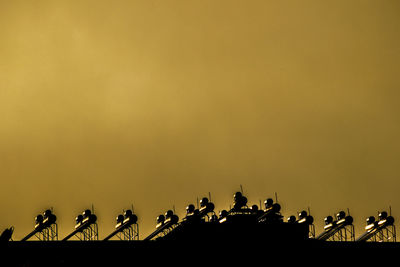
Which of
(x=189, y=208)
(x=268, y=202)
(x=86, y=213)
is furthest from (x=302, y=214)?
(x=86, y=213)

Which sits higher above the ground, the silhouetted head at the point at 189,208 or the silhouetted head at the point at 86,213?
the silhouetted head at the point at 189,208

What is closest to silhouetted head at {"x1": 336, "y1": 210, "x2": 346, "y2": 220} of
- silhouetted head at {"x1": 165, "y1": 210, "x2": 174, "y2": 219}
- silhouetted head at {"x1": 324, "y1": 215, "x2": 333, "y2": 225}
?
silhouetted head at {"x1": 324, "y1": 215, "x2": 333, "y2": 225}

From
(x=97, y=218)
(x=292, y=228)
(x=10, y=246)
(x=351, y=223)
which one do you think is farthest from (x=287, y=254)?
(x=10, y=246)

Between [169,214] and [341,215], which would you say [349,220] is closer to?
[341,215]

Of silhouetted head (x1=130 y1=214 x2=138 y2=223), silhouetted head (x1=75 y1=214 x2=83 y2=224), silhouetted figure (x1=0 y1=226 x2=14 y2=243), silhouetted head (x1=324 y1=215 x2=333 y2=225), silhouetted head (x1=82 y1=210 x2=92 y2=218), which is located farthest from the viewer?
silhouetted head (x1=324 y1=215 x2=333 y2=225)

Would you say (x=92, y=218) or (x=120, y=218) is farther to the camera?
(x=120, y=218)

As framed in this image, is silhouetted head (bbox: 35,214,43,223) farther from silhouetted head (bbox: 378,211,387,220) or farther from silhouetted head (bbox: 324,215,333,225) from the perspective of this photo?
silhouetted head (bbox: 378,211,387,220)

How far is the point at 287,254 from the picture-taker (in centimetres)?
11725

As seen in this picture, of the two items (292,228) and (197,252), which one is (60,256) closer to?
(197,252)

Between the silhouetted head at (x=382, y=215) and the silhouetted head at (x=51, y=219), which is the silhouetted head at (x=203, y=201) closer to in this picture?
the silhouetted head at (x=51, y=219)

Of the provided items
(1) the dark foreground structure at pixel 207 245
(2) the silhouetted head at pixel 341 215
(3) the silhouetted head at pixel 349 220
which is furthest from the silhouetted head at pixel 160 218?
(3) the silhouetted head at pixel 349 220

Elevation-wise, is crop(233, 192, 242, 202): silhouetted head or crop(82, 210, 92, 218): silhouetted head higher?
crop(233, 192, 242, 202): silhouetted head

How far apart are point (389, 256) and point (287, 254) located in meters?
16.3

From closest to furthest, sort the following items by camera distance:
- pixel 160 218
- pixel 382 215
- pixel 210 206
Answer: pixel 210 206 → pixel 160 218 → pixel 382 215
